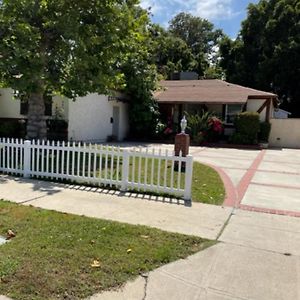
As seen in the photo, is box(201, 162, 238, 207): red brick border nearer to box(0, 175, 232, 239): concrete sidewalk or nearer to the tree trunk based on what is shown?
box(0, 175, 232, 239): concrete sidewalk

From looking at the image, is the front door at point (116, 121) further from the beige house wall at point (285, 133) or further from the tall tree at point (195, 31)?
the tall tree at point (195, 31)

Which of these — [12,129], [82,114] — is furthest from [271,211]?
[12,129]

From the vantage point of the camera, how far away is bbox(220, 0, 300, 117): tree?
30688 millimetres

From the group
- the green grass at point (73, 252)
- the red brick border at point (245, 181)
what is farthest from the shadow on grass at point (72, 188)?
the green grass at point (73, 252)

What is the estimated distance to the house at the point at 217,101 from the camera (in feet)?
74.2

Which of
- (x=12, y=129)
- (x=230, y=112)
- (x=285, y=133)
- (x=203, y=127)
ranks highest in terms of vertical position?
(x=230, y=112)

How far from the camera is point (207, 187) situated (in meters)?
8.61

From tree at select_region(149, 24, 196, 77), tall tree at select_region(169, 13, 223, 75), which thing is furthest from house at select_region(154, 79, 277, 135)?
tall tree at select_region(169, 13, 223, 75)

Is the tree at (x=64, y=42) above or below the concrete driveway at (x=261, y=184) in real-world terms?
above

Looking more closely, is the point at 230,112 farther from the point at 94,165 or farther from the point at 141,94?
the point at 94,165

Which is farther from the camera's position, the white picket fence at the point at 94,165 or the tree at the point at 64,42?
the tree at the point at 64,42

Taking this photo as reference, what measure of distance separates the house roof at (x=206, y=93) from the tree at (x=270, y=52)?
24.7 feet

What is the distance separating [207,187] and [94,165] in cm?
279

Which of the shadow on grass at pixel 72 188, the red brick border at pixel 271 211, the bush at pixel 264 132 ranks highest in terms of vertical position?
the bush at pixel 264 132
